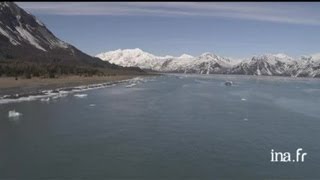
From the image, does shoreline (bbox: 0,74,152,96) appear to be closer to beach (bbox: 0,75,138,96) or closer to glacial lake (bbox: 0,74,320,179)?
beach (bbox: 0,75,138,96)

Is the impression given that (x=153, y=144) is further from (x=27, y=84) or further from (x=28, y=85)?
(x=27, y=84)

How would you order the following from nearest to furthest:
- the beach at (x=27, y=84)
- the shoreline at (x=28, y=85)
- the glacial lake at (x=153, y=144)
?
1. the glacial lake at (x=153, y=144)
2. the shoreline at (x=28, y=85)
3. the beach at (x=27, y=84)

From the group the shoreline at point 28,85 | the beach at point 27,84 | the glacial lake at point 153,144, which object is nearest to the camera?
the glacial lake at point 153,144

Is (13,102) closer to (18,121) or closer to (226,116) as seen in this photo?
(18,121)

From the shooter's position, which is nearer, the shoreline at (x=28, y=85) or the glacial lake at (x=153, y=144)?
the glacial lake at (x=153, y=144)

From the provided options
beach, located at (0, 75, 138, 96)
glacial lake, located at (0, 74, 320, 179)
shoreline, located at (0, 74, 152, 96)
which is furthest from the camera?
beach, located at (0, 75, 138, 96)

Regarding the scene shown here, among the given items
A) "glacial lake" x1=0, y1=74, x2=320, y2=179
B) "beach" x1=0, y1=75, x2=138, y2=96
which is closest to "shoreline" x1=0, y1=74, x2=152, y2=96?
"beach" x1=0, y1=75, x2=138, y2=96

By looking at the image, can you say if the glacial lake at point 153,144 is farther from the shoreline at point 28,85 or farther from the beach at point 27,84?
the beach at point 27,84

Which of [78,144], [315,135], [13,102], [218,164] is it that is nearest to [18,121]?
[78,144]

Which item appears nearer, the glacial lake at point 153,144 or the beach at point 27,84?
the glacial lake at point 153,144

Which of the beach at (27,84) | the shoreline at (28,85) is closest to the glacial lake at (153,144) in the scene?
the shoreline at (28,85)

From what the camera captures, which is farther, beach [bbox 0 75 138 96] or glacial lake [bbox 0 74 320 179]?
beach [bbox 0 75 138 96]

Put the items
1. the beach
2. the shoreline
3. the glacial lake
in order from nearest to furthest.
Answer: the glacial lake, the shoreline, the beach
